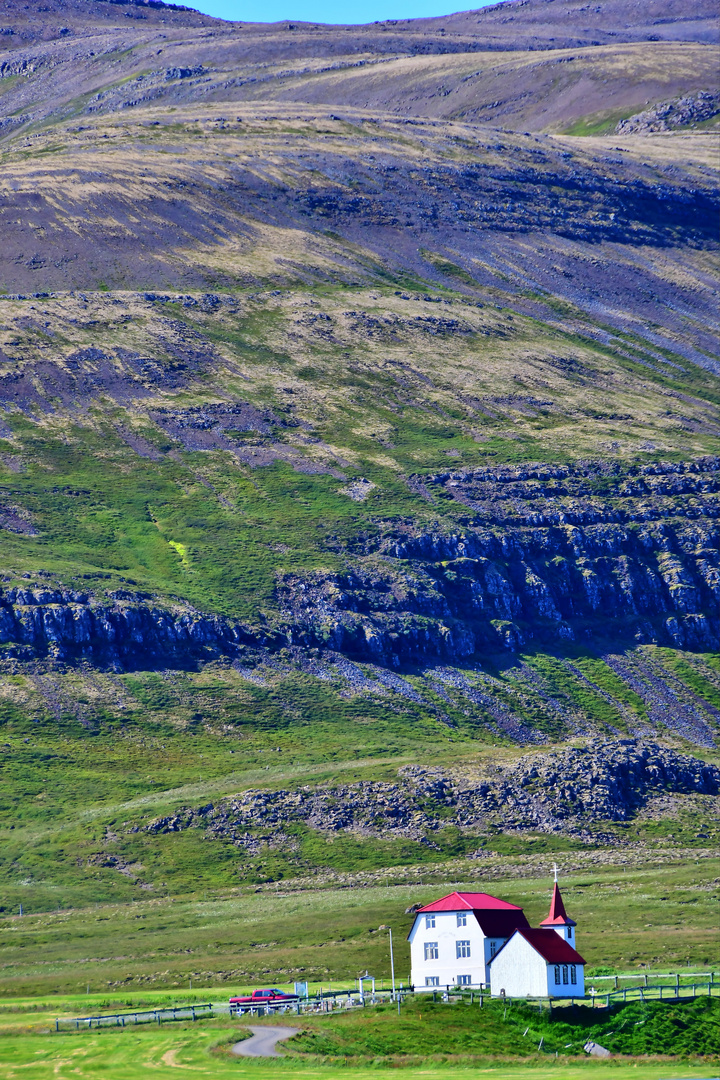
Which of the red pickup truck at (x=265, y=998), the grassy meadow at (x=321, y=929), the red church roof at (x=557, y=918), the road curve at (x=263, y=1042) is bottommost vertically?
the grassy meadow at (x=321, y=929)

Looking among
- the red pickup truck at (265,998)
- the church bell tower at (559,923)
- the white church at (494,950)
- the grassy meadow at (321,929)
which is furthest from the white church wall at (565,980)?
the red pickup truck at (265,998)

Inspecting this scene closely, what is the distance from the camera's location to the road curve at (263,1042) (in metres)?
63.8

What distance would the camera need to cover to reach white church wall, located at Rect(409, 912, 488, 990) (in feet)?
253

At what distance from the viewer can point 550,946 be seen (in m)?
73.5

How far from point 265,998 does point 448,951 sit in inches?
440

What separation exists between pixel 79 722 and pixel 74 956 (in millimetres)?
56131

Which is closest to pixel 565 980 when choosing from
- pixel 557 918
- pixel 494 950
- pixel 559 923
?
pixel 559 923

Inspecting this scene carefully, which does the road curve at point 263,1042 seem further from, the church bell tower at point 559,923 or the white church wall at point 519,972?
the church bell tower at point 559,923

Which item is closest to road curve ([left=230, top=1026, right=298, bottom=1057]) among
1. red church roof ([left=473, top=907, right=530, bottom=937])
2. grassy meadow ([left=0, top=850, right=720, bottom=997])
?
red church roof ([left=473, top=907, right=530, bottom=937])

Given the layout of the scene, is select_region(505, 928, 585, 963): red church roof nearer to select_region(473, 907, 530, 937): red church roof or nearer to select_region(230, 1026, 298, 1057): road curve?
select_region(473, 907, 530, 937): red church roof

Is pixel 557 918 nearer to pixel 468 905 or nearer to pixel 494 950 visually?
pixel 494 950

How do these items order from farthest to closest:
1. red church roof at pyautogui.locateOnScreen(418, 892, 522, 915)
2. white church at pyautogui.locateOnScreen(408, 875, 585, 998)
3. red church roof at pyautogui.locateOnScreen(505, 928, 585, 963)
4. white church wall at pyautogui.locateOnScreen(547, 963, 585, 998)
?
red church roof at pyautogui.locateOnScreen(418, 892, 522, 915) < white church at pyautogui.locateOnScreen(408, 875, 585, 998) < red church roof at pyautogui.locateOnScreen(505, 928, 585, 963) < white church wall at pyautogui.locateOnScreen(547, 963, 585, 998)

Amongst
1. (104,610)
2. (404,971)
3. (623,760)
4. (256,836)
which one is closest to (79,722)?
(104,610)

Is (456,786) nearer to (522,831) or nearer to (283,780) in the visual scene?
(522,831)
